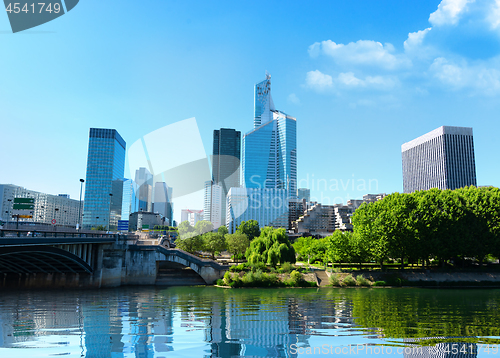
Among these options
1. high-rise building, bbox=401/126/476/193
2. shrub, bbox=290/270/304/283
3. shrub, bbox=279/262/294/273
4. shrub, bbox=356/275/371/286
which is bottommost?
shrub, bbox=356/275/371/286

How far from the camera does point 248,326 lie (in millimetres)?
30562

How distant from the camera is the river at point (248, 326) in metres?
22.8

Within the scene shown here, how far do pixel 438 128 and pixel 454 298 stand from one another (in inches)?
6708

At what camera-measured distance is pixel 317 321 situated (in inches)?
1298

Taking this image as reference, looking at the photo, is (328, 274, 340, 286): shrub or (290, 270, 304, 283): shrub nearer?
(290, 270, 304, 283): shrub

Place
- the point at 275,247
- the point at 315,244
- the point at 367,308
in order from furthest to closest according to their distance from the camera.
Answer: the point at 315,244
the point at 275,247
the point at 367,308

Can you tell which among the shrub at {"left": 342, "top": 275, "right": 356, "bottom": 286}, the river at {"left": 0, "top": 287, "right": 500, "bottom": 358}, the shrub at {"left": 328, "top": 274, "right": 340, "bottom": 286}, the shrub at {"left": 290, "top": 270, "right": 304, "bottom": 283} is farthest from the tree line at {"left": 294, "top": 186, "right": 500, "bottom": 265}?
the river at {"left": 0, "top": 287, "right": 500, "bottom": 358}

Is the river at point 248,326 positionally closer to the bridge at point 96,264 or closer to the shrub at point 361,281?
the bridge at point 96,264

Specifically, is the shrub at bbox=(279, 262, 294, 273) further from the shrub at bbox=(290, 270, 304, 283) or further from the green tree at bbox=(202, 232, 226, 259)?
the green tree at bbox=(202, 232, 226, 259)

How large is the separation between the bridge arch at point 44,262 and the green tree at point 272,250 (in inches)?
1319

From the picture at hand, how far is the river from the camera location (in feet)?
74.8

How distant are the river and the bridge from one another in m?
8.66

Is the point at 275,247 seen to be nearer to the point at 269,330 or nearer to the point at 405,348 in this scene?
the point at 269,330

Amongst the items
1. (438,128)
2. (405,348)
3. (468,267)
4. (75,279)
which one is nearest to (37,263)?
(75,279)
